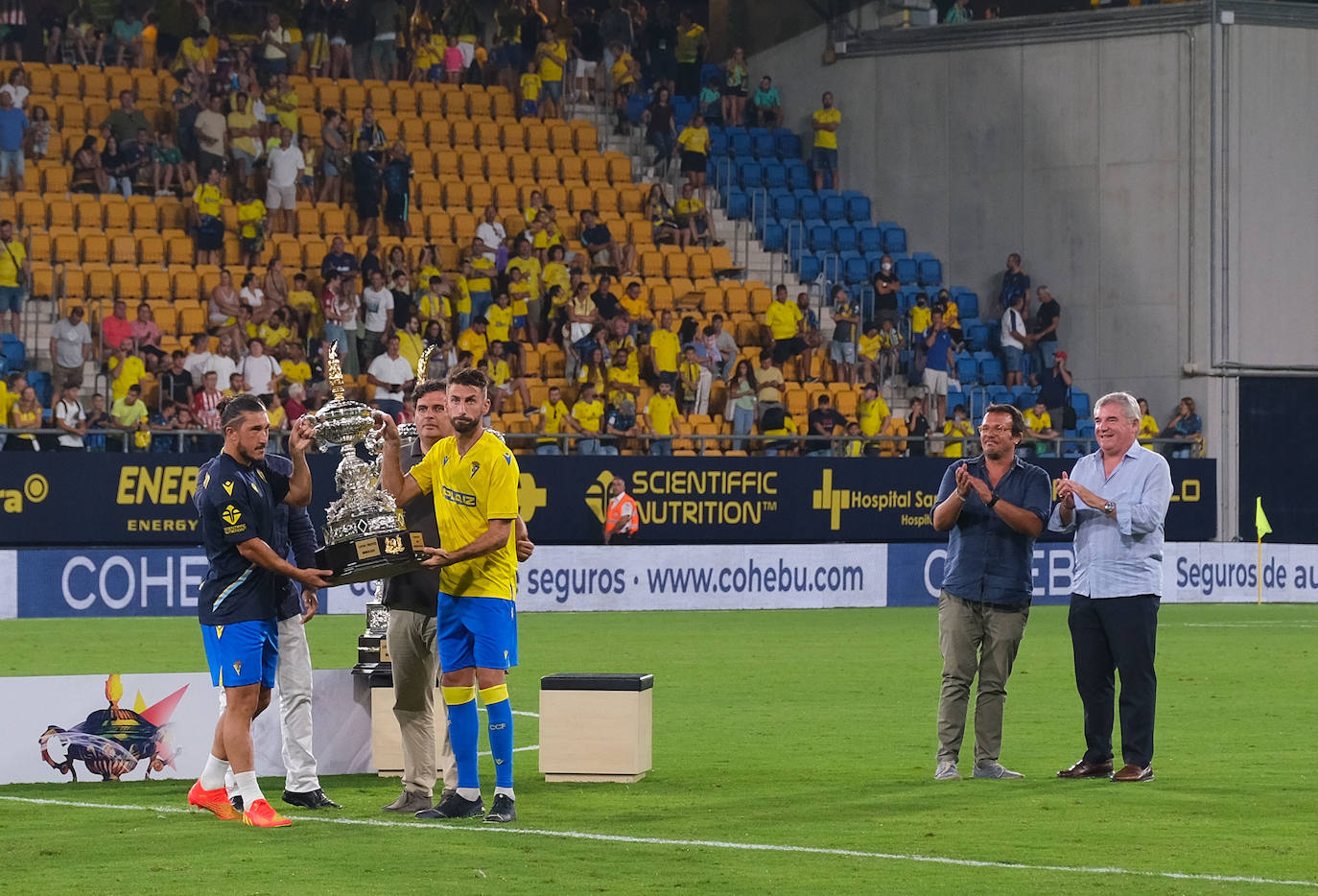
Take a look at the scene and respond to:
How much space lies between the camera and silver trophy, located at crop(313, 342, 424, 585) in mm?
9953

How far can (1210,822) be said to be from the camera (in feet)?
32.7

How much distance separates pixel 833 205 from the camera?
120 ft

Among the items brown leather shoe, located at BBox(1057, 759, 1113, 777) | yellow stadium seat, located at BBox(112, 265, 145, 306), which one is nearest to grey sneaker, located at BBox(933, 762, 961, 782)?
brown leather shoe, located at BBox(1057, 759, 1113, 777)

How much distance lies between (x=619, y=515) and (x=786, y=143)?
1125 centimetres

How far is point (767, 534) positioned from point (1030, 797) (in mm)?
19659

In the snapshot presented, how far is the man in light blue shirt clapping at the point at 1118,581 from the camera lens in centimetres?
1137

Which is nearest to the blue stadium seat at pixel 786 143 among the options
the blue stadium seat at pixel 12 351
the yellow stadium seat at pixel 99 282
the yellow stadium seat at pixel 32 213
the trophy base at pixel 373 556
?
the yellow stadium seat at pixel 99 282

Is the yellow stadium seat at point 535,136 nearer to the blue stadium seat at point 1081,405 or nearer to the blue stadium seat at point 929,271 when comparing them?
the blue stadium seat at point 929,271

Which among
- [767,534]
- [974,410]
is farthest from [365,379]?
[974,410]

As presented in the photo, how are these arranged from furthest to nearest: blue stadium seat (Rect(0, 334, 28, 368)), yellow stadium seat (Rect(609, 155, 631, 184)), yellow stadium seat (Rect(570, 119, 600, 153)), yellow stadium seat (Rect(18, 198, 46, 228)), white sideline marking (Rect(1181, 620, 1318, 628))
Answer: yellow stadium seat (Rect(570, 119, 600, 153)) < yellow stadium seat (Rect(609, 155, 631, 184)) < yellow stadium seat (Rect(18, 198, 46, 228)) < blue stadium seat (Rect(0, 334, 28, 368)) < white sideline marking (Rect(1181, 620, 1318, 628))

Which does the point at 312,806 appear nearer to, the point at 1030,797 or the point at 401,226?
the point at 1030,797

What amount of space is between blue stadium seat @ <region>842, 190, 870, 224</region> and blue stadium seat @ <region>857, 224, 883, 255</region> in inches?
13.3

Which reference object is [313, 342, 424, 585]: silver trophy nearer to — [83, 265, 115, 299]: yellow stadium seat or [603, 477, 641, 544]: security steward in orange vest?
[603, 477, 641, 544]: security steward in orange vest

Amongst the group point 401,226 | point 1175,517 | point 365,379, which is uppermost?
point 401,226
